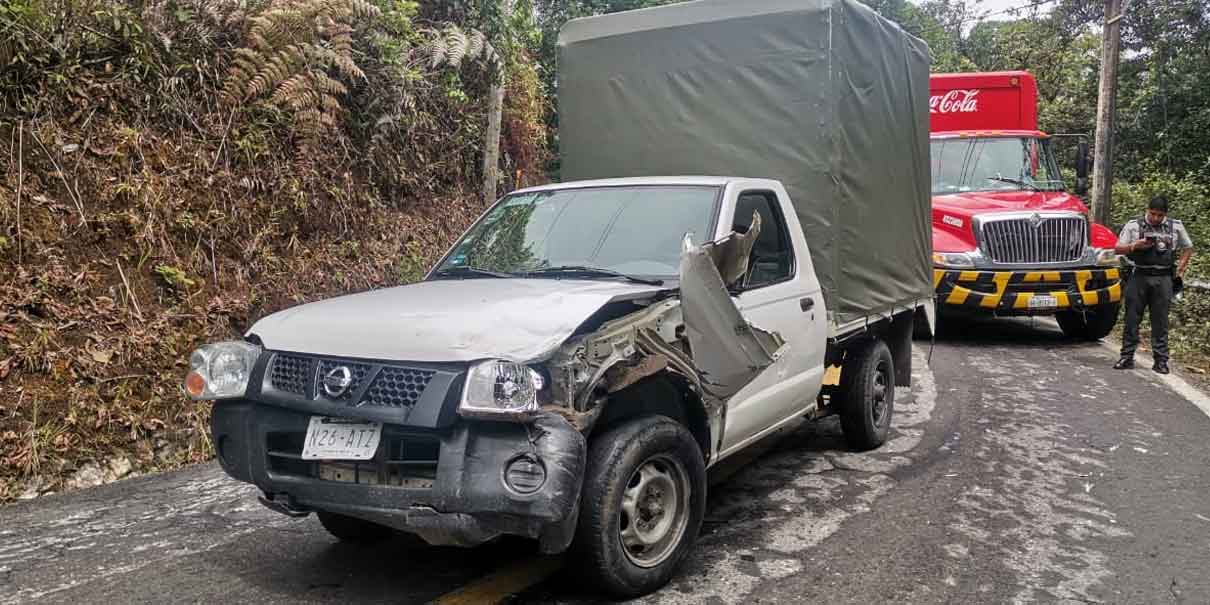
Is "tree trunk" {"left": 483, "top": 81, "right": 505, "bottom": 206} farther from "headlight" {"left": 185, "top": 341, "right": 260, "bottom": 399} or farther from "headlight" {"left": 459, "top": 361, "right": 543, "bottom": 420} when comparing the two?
"headlight" {"left": 459, "top": 361, "right": 543, "bottom": 420}

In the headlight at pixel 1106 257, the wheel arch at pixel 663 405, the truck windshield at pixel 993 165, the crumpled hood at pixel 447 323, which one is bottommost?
the headlight at pixel 1106 257

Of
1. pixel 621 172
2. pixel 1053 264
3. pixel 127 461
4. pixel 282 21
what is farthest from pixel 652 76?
pixel 1053 264

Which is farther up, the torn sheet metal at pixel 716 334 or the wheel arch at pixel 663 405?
the torn sheet metal at pixel 716 334

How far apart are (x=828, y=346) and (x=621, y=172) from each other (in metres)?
2.08

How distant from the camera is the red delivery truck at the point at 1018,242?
10898mm

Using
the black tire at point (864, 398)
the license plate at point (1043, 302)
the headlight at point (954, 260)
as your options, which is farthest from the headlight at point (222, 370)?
the license plate at point (1043, 302)

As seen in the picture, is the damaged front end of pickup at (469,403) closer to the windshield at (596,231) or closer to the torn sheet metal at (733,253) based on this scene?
the torn sheet metal at (733,253)

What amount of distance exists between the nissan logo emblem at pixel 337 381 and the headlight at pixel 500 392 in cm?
49

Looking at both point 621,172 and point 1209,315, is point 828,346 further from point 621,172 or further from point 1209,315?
point 1209,315

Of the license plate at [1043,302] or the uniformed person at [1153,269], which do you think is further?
the license plate at [1043,302]

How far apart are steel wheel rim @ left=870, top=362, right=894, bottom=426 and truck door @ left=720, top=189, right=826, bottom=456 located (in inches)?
35.7

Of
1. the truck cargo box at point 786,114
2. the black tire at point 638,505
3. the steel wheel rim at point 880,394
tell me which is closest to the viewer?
the black tire at point 638,505

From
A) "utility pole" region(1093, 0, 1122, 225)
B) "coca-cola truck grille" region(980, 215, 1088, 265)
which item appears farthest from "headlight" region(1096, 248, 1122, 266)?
"utility pole" region(1093, 0, 1122, 225)

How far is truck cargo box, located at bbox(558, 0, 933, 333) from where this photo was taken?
5723mm
